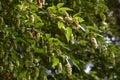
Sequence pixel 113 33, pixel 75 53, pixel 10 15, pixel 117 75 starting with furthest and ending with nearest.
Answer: pixel 113 33 → pixel 117 75 → pixel 75 53 → pixel 10 15

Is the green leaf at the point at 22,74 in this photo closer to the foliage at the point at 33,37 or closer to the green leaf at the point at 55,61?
the foliage at the point at 33,37

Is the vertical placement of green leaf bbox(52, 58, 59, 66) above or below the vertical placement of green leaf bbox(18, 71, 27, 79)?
above

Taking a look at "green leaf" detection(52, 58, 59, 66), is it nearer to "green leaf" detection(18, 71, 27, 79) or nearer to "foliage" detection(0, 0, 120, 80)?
"foliage" detection(0, 0, 120, 80)

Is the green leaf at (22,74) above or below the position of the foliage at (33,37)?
below

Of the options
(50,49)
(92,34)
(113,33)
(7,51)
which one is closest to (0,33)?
(7,51)

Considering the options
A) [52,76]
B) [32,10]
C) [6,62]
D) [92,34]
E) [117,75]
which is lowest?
[117,75]

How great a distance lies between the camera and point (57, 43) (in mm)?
Result: 2238

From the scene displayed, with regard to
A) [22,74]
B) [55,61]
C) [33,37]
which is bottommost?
[22,74]

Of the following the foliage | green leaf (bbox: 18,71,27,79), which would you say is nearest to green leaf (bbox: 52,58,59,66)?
the foliage

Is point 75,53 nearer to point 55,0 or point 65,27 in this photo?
point 55,0

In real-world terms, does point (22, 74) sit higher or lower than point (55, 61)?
lower

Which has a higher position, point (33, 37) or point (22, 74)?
point (33, 37)

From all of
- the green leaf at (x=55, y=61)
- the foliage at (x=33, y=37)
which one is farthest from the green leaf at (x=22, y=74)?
the green leaf at (x=55, y=61)

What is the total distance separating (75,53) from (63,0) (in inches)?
21.9
